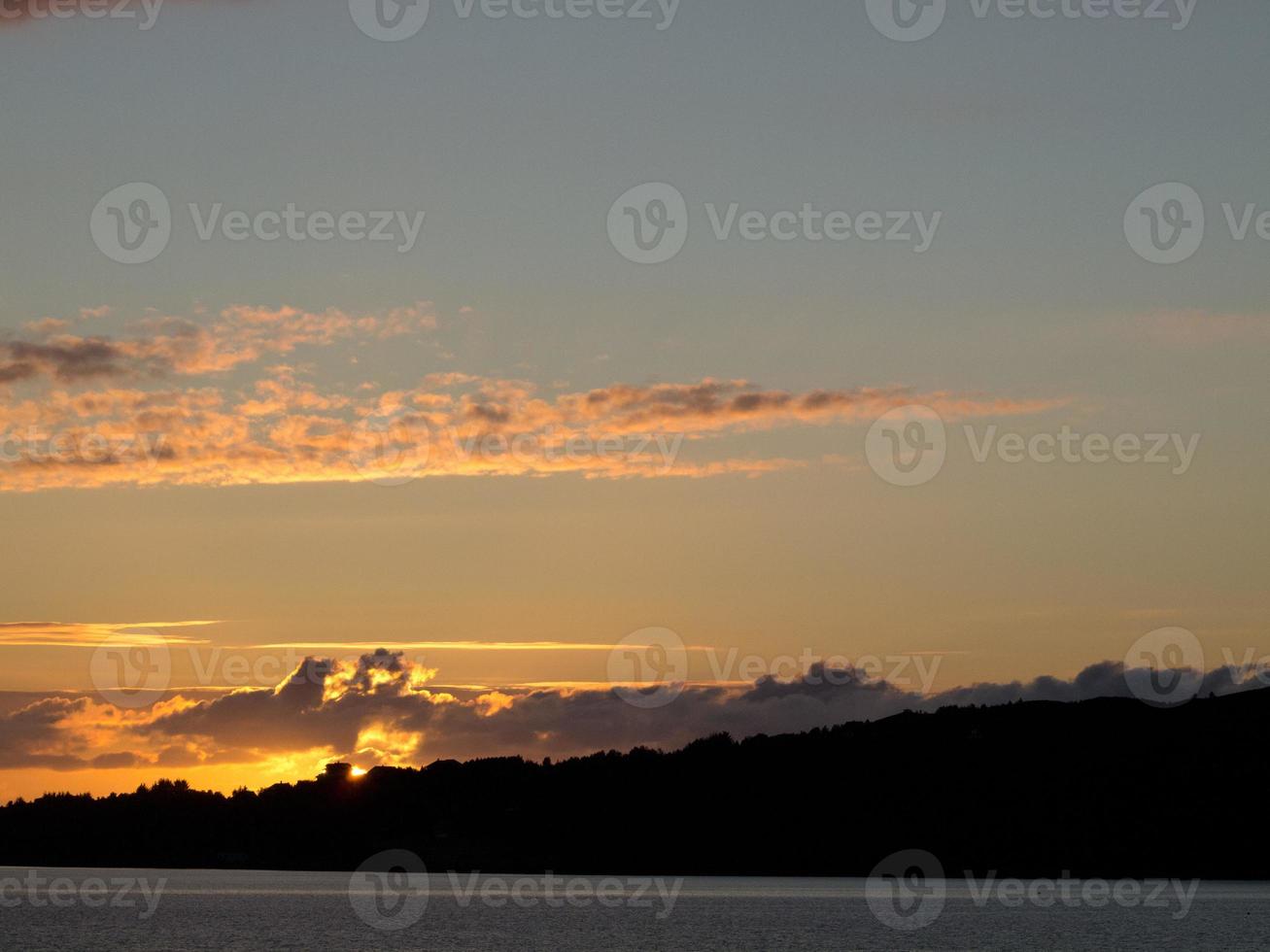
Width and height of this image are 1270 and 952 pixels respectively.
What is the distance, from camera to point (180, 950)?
652 ft

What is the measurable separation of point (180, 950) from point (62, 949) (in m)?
14.3

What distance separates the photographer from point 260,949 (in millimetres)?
199000

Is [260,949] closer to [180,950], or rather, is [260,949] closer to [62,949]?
[180,950]

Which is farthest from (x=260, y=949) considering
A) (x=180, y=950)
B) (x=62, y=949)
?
(x=62, y=949)

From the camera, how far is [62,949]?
650 ft

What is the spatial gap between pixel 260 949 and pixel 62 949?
78.6ft

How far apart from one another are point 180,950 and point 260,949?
963cm
